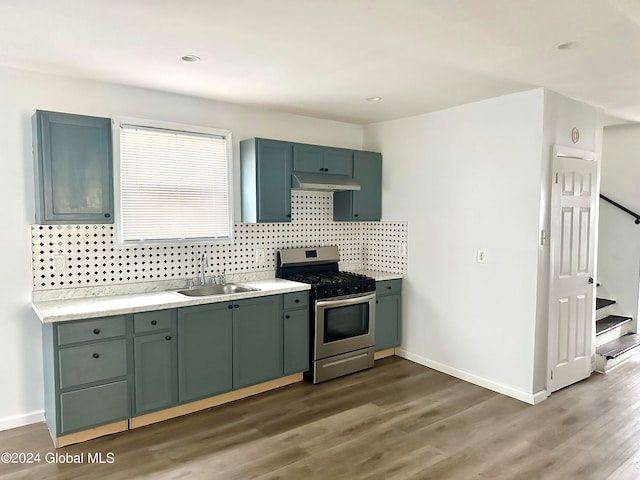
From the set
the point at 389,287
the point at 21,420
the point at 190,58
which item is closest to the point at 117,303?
the point at 21,420

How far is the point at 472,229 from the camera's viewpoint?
161 inches

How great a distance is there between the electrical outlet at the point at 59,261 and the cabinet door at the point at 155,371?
0.83 m

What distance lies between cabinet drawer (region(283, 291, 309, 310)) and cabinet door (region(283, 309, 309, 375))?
0.18 ft

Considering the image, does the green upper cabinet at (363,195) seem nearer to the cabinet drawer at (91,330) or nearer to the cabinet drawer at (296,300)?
the cabinet drawer at (296,300)

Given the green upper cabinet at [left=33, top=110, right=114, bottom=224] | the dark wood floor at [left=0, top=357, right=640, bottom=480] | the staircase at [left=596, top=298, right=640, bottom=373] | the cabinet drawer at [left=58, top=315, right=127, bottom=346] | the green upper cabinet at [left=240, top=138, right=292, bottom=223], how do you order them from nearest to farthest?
1. the dark wood floor at [left=0, top=357, right=640, bottom=480]
2. the cabinet drawer at [left=58, top=315, right=127, bottom=346]
3. the green upper cabinet at [left=33, top=110, right=114, bottom=224]
4. the green upper cabinet at [left=240, top=138, right=292, bottom=223]
5. the staircase at [left=596, top=298, right=640, bottom=373]

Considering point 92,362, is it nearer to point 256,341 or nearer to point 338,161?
point 256,341

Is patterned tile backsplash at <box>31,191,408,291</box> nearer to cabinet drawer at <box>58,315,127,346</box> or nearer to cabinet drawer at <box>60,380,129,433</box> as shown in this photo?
cabinet drawer at <box>58,315,127,346</box>

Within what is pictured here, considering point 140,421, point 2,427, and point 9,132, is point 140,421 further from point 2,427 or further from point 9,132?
point 9,132

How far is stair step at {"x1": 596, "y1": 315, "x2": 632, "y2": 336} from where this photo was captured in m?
4.81

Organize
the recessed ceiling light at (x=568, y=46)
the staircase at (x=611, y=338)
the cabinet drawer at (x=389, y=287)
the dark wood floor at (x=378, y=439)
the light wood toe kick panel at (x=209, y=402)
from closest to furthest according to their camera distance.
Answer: the recessed ceiling light at (x=568, y=46), the dark wood floor at (x=378, y=439), the light wood toe kick panel at (x=209, y=402), the staircase at (x=611, y=338), the cabinet drawer at (x=389, y=287)

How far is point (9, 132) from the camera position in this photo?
10.3 feet

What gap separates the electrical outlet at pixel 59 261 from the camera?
3.30 metres

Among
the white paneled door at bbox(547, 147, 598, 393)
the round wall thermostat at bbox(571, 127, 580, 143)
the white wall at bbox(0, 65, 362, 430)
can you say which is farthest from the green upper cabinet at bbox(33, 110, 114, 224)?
the round wall thermostat at bbox(571, 127, 580, 143)

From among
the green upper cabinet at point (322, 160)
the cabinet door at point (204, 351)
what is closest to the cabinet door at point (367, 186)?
the green upper cabinet at point (322, 160)
